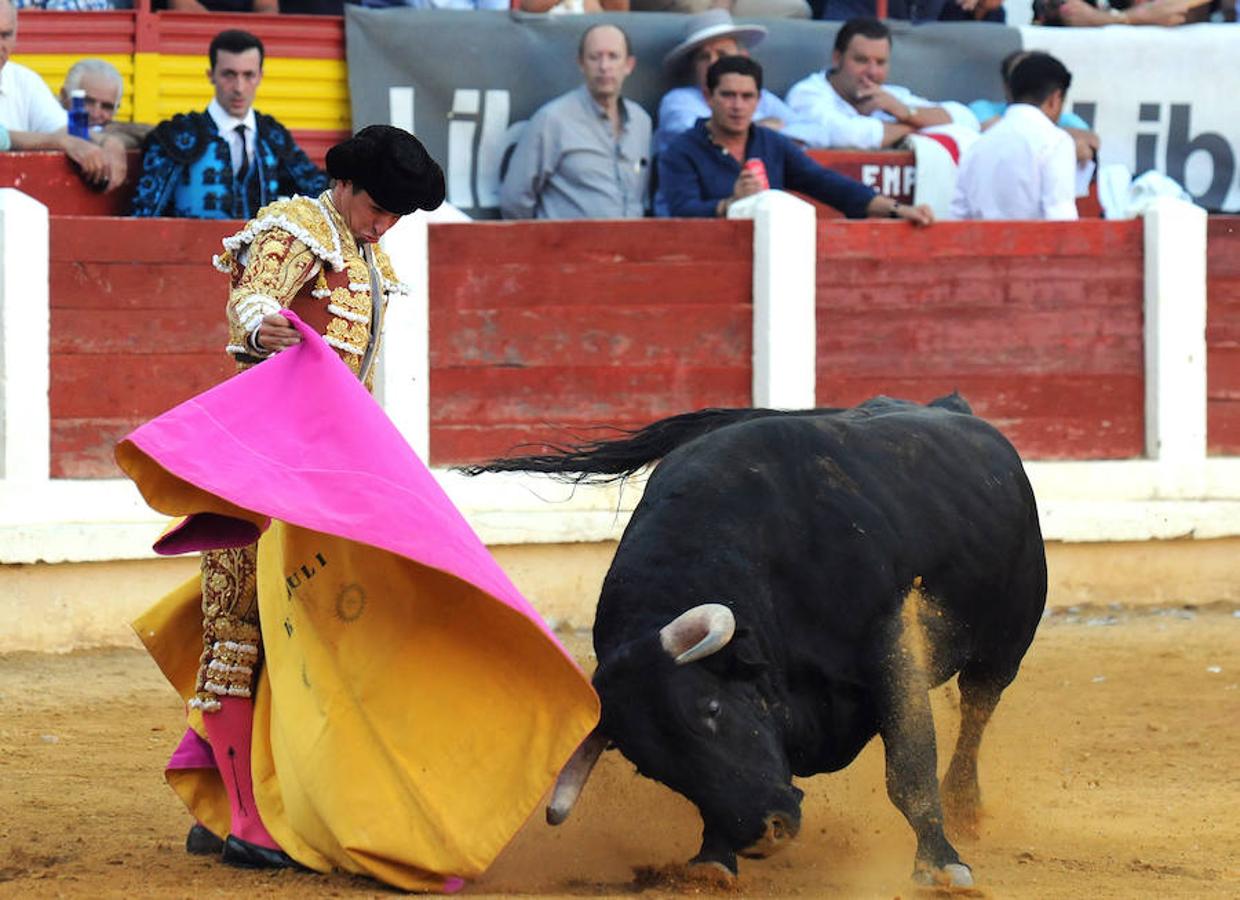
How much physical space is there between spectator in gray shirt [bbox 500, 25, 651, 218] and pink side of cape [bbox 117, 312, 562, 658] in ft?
11.1

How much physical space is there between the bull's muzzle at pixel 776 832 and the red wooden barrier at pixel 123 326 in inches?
132

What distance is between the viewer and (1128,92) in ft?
25.8

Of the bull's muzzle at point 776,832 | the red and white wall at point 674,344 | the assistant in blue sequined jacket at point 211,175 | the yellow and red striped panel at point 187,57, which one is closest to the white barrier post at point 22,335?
the red and white wall at point 674,344

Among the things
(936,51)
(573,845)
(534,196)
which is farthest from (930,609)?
(936,51)

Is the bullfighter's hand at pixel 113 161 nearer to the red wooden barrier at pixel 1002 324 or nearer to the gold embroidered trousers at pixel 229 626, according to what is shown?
the red wooden barrier at pixel 1002 324

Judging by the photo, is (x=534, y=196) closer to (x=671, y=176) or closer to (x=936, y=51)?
(x=671, y=176)

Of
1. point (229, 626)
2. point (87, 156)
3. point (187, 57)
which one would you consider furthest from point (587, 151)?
point (229, 626)

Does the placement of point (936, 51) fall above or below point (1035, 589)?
above

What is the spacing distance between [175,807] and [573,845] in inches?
35.3

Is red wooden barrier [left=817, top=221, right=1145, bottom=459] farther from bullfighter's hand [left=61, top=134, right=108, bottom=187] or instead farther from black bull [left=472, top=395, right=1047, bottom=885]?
black bull [left=472, top=395, right=1047, bottom=885]

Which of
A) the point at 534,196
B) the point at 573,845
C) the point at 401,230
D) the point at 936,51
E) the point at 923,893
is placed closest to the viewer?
the point at 923,893

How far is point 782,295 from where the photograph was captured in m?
6.61

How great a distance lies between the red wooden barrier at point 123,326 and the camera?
604cm

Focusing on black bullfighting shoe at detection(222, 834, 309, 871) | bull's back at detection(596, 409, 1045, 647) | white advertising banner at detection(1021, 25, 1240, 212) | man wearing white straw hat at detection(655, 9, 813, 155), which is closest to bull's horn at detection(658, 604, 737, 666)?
bull's back at detection(596, 409, 1045, 647)
